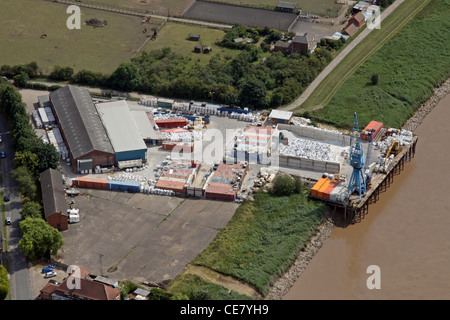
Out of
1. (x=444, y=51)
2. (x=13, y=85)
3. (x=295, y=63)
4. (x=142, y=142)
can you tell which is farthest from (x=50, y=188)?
(x=444, y=51)

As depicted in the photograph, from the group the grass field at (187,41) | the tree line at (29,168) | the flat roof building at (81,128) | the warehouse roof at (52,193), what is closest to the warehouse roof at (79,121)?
the flat roof building at (81,128)

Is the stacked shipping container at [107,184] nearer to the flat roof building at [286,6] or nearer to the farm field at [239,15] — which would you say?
the farm field at [239,15]

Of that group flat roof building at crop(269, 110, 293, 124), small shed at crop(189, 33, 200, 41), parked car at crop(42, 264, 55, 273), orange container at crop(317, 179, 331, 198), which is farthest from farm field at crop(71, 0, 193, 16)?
parked car at crop(42, 264, 55, 273)

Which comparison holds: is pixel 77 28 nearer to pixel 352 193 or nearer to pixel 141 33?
pixel 141 33

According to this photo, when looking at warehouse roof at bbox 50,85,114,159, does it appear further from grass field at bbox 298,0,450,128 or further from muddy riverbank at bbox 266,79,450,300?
grass field at bbox 298,0,450,128

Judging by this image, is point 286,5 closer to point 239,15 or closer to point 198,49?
point 239,15

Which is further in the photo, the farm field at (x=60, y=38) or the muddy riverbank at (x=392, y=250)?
the farm field at (x=60, y=38)
